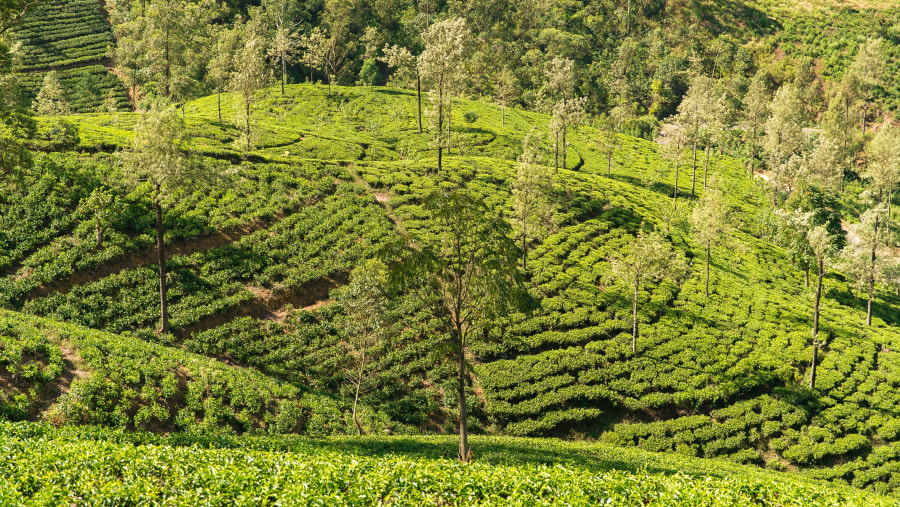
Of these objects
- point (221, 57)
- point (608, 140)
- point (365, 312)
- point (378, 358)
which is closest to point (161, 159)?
point (365, 312)

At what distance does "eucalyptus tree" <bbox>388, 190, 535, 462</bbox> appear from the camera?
2275 centimetres

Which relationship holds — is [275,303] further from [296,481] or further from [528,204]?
[296,481]

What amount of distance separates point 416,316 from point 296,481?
2676 cm

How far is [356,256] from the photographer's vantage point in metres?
43.9

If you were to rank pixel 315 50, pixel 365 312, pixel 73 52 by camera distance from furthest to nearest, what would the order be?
1. pixel 73 52
2. pixel 315 50
3. pixel 365 312

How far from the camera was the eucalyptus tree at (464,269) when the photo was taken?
896 inches

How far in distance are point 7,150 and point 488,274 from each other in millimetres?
26288

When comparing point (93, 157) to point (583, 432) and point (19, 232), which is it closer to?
point (19, 232)

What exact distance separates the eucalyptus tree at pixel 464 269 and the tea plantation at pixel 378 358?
631cm

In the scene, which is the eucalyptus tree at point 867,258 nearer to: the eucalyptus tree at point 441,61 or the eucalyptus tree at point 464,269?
the eucalyptus tree at point 441,61

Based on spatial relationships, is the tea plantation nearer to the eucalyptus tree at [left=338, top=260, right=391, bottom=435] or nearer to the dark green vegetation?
the dark green vegetation

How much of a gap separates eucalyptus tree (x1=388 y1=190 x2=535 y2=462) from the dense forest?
156mm

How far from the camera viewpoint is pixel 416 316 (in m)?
40.4

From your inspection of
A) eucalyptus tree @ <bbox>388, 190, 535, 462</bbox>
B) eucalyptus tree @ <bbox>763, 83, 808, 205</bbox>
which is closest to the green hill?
eucalyptus tree @ <bbox>388, 190, 535, 462</bbox>
